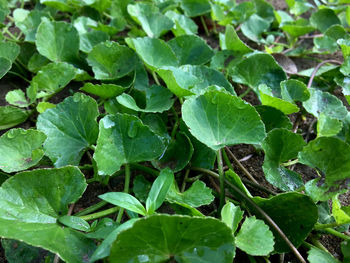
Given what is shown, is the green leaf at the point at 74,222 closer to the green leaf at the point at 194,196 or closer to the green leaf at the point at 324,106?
the green leaf at the point at 194,196

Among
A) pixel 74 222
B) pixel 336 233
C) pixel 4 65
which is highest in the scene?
pixel 4 65

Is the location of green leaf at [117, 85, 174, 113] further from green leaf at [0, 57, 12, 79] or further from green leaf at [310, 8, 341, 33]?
green leaf at [310, 8, 341, 33]

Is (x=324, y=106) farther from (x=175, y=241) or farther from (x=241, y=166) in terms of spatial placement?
(x=175, y=241)

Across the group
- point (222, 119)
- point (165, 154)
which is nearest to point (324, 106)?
point (222, 119)

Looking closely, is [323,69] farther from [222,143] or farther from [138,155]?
[138,155]

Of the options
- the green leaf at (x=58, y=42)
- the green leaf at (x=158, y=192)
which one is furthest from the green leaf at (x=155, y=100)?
the green leaf at (x=58, y=42)

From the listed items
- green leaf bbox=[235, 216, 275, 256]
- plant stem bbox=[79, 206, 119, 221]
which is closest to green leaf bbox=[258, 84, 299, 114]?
green leaf bbox=[235, 216, 275, 256]
